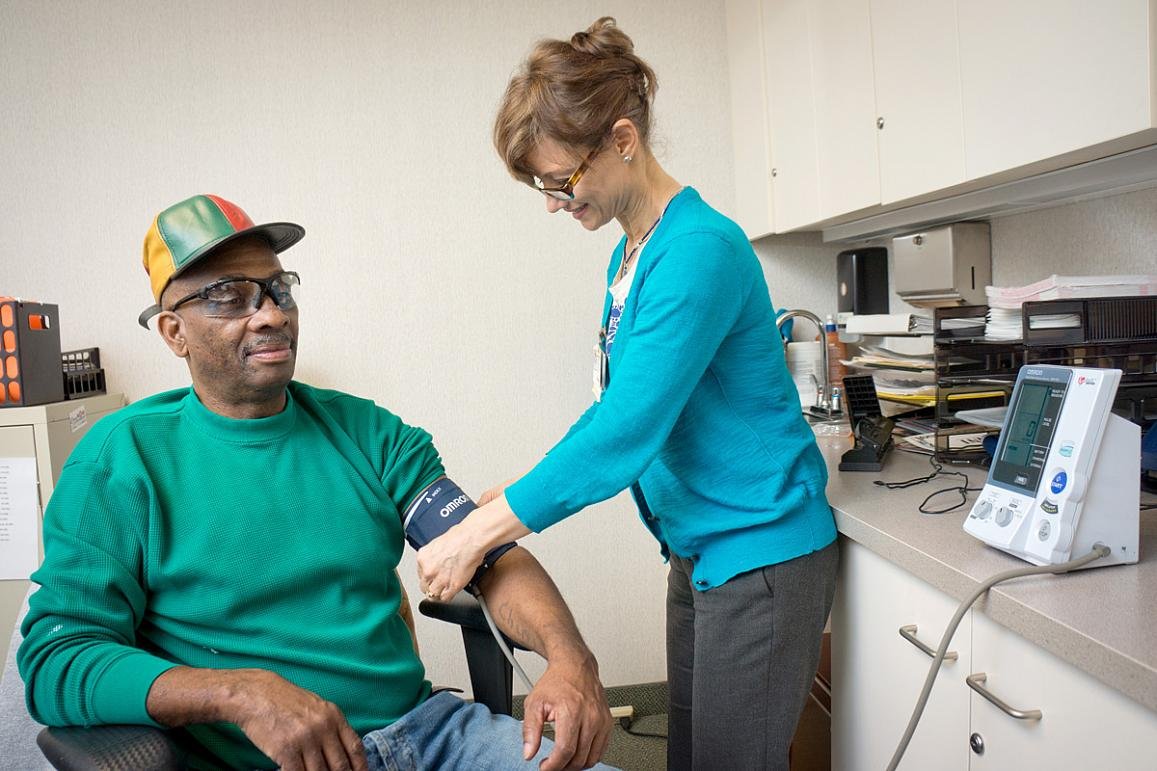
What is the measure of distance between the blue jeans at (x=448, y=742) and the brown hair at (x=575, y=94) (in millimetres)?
883

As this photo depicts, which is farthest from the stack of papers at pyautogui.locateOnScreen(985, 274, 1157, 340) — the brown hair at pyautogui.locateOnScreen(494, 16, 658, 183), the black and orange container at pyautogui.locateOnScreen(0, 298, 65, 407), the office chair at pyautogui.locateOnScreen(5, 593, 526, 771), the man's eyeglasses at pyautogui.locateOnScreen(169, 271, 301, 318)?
the black and orange container at pyautogui.locateOnScreen(0, 298, 65, 407)

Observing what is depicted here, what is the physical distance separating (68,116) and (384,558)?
73.2 inches

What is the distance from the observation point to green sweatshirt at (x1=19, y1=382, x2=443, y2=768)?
3.98 feet

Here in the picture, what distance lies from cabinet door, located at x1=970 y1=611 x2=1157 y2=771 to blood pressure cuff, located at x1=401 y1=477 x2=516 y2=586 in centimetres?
73

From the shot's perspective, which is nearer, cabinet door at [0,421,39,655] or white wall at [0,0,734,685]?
cabinet door at [0,421,39,655]

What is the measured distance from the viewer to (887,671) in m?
1.55

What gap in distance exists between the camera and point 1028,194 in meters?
1.83

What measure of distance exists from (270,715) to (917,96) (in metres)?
1.66

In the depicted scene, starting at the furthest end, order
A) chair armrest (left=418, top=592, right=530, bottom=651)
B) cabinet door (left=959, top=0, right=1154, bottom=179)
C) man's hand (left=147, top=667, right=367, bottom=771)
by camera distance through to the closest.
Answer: chair armrest (left=418, top=592, right=530, bottom=651)
cabinet door (left=959, top=0, right=1154, bottom=179)
man's hand (left=147, top=667, right=367, bottom=771)

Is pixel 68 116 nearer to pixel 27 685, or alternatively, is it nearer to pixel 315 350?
pixel 315 350

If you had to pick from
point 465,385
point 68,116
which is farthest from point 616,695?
point 68,116

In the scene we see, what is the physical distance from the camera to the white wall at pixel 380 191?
2.57 meters

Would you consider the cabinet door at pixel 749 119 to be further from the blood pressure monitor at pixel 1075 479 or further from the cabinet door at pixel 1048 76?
the blood pressure monitor at pixel 1075 479

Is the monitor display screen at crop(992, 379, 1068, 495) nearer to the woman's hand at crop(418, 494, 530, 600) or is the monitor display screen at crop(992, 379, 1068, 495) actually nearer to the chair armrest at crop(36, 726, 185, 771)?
the woman's hand at crop(418, 494, 530, 600)
